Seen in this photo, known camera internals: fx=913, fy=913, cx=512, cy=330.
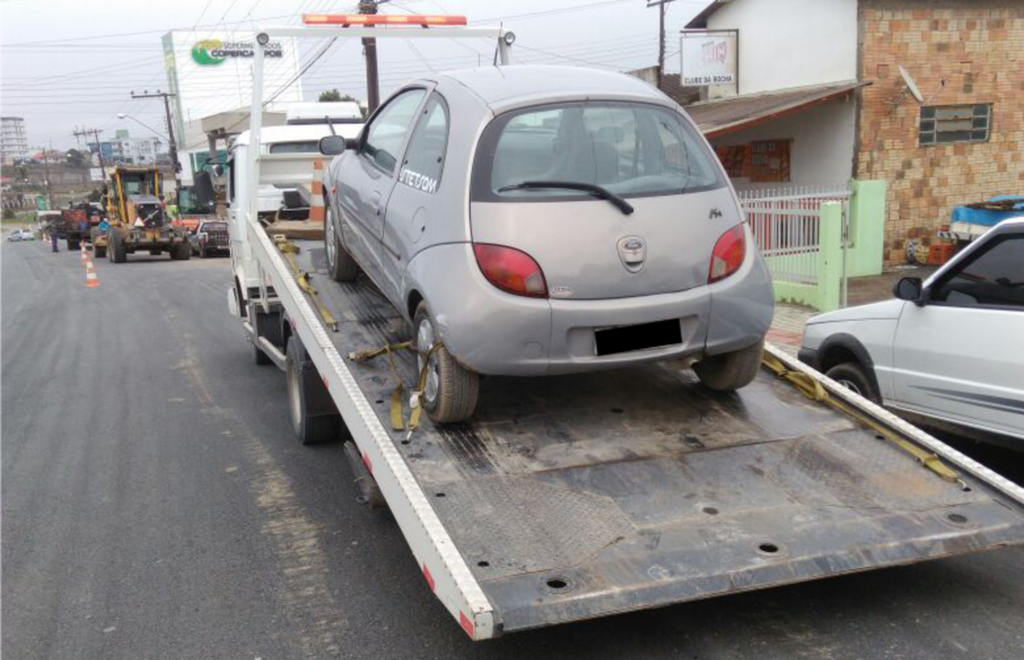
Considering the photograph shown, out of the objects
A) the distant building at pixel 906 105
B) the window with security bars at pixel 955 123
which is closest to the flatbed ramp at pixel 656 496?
the distant building at pixel 906 105

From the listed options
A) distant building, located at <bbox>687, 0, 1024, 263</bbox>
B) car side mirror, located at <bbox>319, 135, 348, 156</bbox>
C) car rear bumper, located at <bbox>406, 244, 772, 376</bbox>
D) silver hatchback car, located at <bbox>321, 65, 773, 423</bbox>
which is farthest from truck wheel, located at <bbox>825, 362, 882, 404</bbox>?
distant building, located at <bbox>687, 0, 1024, 263</bbox>

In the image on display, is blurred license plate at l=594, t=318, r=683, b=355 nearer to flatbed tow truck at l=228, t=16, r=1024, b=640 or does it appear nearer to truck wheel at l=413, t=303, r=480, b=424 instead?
flatbed tow truck at l=228, t=16, r=1024, b=640

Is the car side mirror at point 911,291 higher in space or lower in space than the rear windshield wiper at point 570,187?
lower

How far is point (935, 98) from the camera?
15992 millimetres

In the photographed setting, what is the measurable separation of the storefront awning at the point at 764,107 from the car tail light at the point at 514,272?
37.0 ft

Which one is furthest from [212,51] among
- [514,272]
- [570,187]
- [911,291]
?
[514,272]

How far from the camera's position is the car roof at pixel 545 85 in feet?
14.9

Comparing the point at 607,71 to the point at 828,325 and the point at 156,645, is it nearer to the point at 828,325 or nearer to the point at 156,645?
the point at 828,325

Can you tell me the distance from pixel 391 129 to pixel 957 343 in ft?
11.8

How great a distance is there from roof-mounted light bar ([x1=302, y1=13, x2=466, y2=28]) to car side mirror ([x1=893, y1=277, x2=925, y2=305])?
3817mm

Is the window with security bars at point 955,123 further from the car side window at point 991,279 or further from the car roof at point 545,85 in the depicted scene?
the car roof at point 545,85

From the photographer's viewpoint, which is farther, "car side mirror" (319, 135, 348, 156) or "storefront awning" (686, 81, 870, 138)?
"storefront awning" (686, 81, 870, 138)

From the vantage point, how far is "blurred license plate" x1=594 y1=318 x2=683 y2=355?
429 centimetres

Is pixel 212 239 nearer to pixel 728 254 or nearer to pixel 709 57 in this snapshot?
pixel 709 57
